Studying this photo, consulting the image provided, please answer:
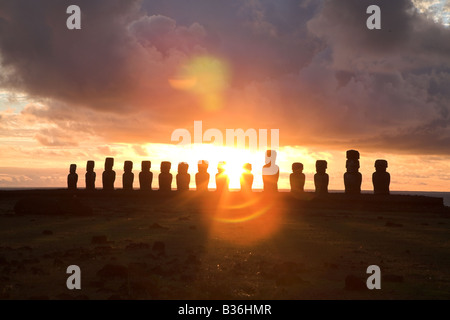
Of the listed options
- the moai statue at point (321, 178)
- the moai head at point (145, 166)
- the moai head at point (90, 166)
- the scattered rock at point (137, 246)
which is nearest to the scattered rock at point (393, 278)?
the scattered rock at point (137, 246)

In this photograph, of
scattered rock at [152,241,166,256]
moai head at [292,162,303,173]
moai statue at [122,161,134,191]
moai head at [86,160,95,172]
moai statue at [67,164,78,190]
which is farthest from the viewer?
moai statue at [67,164,78,190]

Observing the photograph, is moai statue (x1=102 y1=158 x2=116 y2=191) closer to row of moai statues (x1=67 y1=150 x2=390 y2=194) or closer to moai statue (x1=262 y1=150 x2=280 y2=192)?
row of moai statues (x1=67 y1=150 x2=390 y2=194)

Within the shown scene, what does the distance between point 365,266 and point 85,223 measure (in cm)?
1265

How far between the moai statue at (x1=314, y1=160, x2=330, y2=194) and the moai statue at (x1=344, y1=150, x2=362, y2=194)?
1505 mm

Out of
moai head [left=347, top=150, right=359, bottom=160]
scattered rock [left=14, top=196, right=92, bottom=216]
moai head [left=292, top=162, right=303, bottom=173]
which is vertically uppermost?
moai head [left=347, top=150, right=359, bottom=160]

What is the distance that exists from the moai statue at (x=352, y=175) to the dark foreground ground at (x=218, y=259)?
11.5 meters

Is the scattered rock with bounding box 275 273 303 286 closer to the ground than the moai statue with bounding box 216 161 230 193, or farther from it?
closer to the ground

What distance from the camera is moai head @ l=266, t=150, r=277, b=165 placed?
37125 millimetres

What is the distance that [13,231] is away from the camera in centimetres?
1659

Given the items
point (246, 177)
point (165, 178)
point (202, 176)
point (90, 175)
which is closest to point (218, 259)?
point (246, 177)

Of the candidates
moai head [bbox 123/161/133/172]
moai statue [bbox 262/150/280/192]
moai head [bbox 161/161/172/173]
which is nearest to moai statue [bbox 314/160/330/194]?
moai statue [bbox 262/150/280/192]

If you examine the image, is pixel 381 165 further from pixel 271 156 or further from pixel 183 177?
pixel 183 177
